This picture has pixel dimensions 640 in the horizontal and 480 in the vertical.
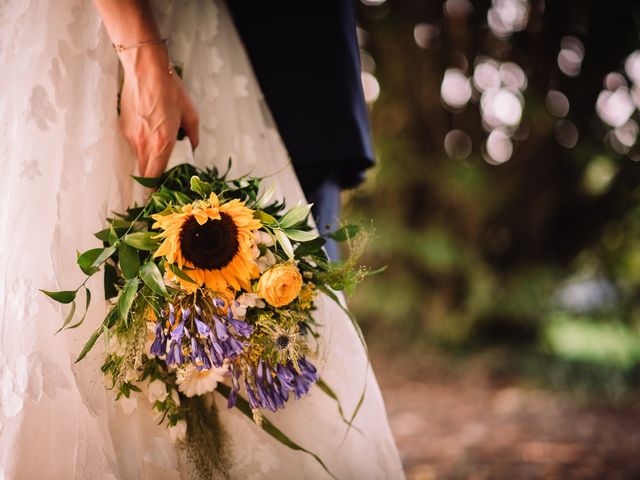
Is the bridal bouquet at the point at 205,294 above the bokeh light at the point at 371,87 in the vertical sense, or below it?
below

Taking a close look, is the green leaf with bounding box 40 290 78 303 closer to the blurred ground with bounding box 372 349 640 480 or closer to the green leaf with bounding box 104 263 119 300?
the green leaf with bounding box 104 263 119 300

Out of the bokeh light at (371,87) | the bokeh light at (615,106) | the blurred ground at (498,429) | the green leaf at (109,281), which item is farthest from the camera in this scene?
the bokeh light at (371,87)

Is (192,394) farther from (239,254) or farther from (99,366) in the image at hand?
(239,254)

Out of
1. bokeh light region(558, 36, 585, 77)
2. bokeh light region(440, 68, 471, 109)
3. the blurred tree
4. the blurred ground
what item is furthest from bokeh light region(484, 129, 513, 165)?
the blurred ground

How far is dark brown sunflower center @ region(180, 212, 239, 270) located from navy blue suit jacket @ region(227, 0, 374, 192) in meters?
0.48

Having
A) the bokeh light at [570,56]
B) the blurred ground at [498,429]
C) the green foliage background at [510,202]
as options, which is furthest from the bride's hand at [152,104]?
the bokeh light at [570,56]

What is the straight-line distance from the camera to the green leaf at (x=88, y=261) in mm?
823

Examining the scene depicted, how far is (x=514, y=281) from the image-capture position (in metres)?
3.51

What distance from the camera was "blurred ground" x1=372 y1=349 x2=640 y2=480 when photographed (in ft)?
7.40

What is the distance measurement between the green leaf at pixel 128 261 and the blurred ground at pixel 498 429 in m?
1.82

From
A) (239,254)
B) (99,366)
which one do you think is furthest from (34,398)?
(239,254)

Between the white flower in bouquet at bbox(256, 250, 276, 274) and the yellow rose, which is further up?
the white flower in bouquet at bbox(256, 250, 276, 274)

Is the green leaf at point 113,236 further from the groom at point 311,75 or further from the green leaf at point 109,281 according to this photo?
the groom at point 311,75

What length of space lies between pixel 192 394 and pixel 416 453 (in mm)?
1842
